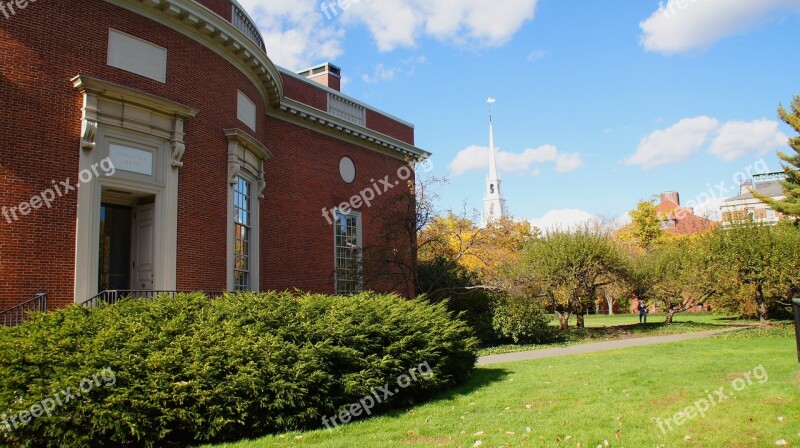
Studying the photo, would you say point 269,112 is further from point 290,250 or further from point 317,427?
point 317,427

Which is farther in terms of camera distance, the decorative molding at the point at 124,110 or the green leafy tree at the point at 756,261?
the green leafy tree at the point at 756,261

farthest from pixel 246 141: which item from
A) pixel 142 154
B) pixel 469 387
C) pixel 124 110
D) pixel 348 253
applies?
pixel 469 387

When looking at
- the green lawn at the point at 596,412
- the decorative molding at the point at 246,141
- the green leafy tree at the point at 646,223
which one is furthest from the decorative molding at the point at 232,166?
the green leafy tree at the point at 646,223

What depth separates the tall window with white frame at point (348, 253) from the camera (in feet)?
66.6

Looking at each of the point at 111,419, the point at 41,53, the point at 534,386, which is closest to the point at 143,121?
the point at 41,53

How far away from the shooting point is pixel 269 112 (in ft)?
62.4

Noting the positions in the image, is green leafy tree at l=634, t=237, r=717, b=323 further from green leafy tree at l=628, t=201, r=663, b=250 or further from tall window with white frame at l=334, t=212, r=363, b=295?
green leafy tree at l=628, t=201, r=663, b=250

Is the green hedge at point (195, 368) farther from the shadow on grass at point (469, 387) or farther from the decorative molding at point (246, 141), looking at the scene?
the decorative molding at point (246, 141)

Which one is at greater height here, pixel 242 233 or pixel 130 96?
pixel 130 96

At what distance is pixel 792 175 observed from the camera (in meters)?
36.9

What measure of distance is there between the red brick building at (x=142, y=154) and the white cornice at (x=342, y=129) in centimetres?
12

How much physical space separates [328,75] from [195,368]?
1839 cm

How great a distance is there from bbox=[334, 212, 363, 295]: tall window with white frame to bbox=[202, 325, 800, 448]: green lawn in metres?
8.57

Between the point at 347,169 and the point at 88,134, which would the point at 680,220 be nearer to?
the point at 347,169
